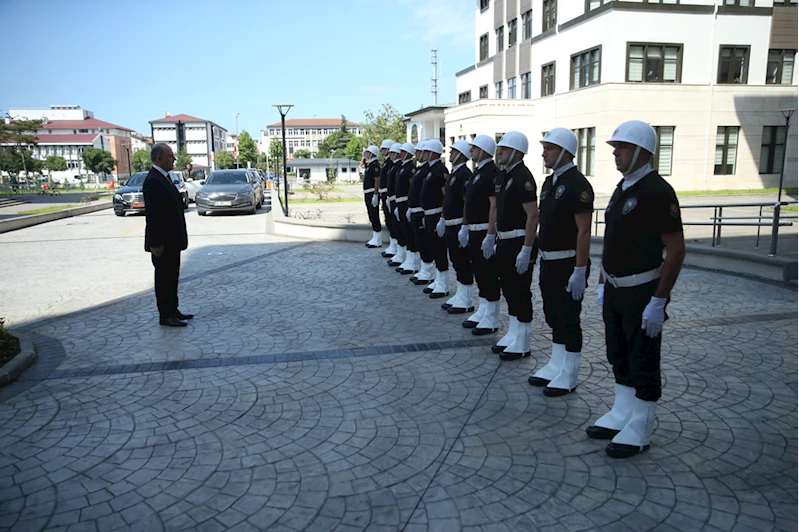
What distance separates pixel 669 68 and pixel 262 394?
32.6 m

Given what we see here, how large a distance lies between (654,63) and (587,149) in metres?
5.64

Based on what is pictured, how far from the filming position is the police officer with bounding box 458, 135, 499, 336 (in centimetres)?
645

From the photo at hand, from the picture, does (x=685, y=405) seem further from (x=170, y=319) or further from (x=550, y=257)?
(x=170, y=319)

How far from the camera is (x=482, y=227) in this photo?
6566mm

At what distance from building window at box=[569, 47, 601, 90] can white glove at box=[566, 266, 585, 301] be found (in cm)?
2961

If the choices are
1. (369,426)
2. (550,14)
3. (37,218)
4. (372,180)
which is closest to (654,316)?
(369,426)

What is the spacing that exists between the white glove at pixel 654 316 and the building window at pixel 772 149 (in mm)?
35423

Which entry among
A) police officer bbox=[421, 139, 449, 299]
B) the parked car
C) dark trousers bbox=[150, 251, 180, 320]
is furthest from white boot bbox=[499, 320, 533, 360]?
the parked car

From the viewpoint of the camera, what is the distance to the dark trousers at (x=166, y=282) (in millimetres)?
6840

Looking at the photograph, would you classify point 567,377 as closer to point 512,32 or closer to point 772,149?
point 772,149

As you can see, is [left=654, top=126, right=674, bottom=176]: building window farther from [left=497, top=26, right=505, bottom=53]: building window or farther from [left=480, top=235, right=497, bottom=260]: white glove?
[left=480, top=235, right=497, bottom=260]: white glove

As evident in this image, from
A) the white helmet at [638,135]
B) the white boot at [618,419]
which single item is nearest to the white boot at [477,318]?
the white boot at [618,419]

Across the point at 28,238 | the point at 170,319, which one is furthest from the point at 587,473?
the point at 28,238

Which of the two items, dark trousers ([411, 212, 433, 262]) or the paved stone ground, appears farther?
dark trousers ([411, 212, 433, 262])
